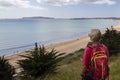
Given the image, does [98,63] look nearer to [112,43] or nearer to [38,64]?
[38,64]

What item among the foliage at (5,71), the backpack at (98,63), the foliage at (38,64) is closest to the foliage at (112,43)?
the foliage at (38,64)

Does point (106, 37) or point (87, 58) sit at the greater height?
point (87, 58)

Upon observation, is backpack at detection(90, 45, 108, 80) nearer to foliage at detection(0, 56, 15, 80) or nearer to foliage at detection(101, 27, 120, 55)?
foliage at detection(0, 56, 15, 80)

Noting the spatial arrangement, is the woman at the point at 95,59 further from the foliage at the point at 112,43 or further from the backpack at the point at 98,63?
the foliage at the point at 112,43

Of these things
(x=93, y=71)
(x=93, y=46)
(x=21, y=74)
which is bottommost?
(x=21, y=74)

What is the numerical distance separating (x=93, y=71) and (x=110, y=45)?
11.1 meters

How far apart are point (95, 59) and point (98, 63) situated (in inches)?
4.0

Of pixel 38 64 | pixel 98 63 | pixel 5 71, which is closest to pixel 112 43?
pixel 38 64

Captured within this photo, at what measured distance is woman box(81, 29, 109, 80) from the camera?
5.22m

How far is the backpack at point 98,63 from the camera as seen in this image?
5.28 metres

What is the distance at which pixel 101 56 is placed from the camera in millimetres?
5320

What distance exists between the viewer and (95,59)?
5.29m

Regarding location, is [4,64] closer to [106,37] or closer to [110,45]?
[110,45]

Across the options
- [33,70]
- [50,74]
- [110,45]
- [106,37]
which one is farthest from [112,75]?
[106,37]
